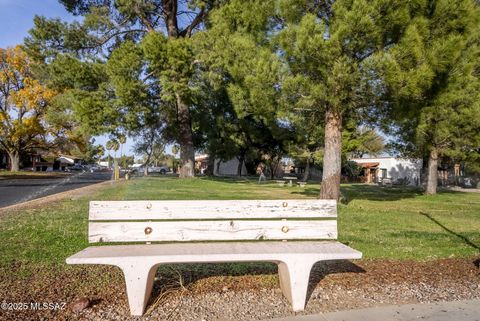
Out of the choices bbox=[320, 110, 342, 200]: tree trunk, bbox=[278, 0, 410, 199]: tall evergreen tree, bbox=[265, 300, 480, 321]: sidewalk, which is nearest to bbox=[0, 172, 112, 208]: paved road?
bbox=[278, 0, 410, 199]: tall evergreen tree

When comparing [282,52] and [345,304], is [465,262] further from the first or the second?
[282,52]

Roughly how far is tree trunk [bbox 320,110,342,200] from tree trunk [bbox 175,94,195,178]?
1520 centimetres

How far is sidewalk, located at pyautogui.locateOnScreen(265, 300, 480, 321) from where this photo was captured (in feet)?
11.3

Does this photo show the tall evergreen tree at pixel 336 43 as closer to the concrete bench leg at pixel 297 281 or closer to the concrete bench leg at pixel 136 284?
the concrete bench leg at pixel 297 281

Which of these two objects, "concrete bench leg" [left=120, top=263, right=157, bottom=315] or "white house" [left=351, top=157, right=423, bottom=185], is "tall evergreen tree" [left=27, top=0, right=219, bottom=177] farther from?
"white house" [left=351, top=157, right=423, bottom=185]

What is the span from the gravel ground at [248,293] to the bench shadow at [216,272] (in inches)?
0.5

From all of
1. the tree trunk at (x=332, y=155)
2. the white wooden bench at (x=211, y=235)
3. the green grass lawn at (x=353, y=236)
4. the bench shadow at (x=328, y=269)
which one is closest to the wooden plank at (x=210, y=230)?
the white wooden bench at (x=211, y=235)

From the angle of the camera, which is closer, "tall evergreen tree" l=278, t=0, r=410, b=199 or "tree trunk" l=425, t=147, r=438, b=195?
"tall evergreen tree" l=278, t=0, r=410, b=199

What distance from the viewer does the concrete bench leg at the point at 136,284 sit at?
3393 mm

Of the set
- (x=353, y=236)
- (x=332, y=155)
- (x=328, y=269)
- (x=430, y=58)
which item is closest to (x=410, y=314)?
(x=328, y=269)

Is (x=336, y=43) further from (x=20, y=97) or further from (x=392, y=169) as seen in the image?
(x=392, y=169)

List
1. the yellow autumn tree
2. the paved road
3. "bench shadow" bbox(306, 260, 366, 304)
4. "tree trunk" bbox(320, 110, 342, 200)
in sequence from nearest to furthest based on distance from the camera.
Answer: "bench shadow" bbox(306, 260, 366, 304) < "tree trunk" bbox(320, 110, 342, 200) < the paved road < the yellow autumn tree

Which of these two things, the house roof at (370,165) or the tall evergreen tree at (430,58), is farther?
the house roof at (370,165)

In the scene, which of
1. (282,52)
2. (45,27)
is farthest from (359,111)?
(45,27)
